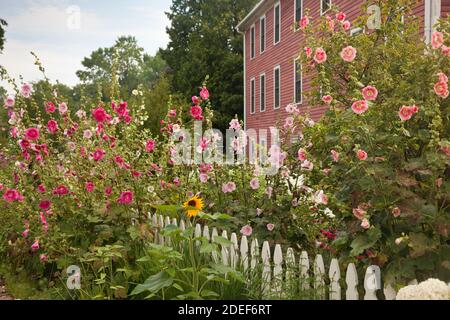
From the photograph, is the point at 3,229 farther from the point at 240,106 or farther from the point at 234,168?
the point at 240,106

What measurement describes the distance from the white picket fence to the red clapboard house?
1081 centimetres

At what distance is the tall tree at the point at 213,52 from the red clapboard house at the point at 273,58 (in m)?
4.28

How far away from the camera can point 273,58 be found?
68.8 ft

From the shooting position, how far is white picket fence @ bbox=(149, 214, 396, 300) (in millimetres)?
3377

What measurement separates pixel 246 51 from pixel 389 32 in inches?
820

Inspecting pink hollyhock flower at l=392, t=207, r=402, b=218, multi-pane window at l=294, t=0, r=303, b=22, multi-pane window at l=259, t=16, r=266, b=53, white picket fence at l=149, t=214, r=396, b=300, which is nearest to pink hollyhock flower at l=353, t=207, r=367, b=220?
pink hollyhock flower at l=392, t=207, r=402, b=218

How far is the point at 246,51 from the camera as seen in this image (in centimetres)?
2561

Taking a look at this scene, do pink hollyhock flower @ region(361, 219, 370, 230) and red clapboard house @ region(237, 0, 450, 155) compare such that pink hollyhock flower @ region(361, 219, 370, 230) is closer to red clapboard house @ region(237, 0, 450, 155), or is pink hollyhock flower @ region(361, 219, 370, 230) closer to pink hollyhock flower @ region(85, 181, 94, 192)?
pink hollyhock flower @ region(85, 181, 94, 192)

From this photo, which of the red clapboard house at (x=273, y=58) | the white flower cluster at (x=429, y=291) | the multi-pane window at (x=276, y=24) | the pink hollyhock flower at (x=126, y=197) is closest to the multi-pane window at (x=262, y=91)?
the red clapboard house at (x=273, y=58)

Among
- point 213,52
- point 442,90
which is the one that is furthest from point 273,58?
point 442,90

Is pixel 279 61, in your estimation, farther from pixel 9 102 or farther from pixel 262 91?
pixel 9 102

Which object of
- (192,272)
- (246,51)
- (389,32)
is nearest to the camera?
(192,272)

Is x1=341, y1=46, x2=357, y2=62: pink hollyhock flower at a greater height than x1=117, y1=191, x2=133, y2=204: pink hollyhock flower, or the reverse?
x1=341, y1=46, x2=357, y2=62: pink hollyhock flower
